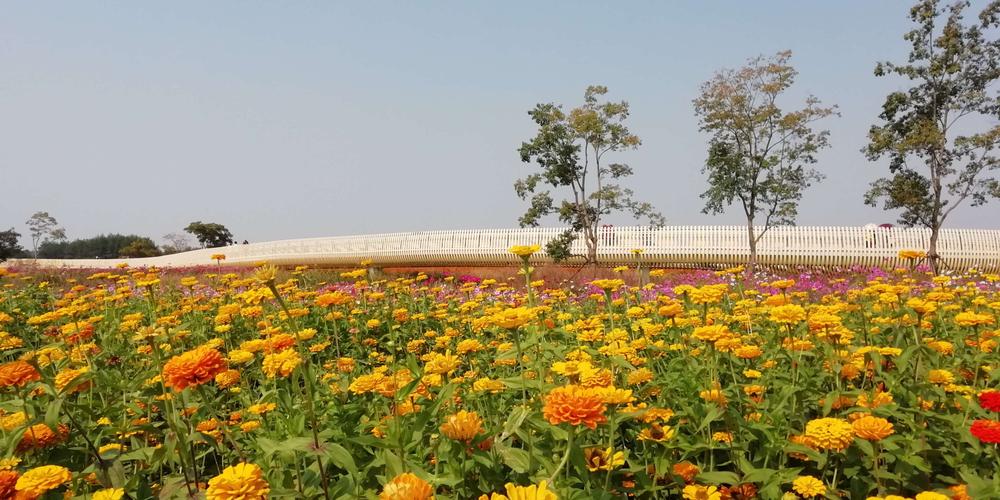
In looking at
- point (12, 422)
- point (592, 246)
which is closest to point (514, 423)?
point (12, 422)

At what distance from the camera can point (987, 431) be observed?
174cm

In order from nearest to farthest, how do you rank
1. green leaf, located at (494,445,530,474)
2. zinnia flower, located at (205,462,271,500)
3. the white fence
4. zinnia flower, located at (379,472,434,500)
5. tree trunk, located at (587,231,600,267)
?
zinnia flower, located at (379,472,434,500), zinnia flower, located at (205,462,271,500), green leaf, located at (494,445,530,474), tree trunk, located at (587,231,600,267), the white fence

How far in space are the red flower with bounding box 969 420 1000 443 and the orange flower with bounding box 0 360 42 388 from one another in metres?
3.04

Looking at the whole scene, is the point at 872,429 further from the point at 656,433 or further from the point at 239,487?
the point at 239,487

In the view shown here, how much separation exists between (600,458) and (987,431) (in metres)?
1.18

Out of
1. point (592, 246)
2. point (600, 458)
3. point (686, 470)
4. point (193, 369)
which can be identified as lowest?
point (686, 470)

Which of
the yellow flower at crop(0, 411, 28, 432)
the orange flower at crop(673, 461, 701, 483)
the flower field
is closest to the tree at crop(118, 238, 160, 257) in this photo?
the flower field

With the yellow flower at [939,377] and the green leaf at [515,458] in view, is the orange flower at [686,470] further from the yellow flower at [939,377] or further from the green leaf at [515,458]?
the yellow flower at [939,377]

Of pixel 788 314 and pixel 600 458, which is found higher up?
pixel 788 314

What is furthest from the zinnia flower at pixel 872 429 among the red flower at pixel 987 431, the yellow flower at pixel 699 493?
the yellow flower at pixel 699 493

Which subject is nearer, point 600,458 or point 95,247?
point 600,458

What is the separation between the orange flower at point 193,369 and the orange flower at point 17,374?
763mm

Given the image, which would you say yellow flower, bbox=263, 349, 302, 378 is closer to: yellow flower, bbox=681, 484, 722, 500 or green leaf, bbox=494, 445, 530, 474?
green leaf, bbox=494, 445, 530, 474

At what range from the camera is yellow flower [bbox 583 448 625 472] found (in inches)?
64.5
